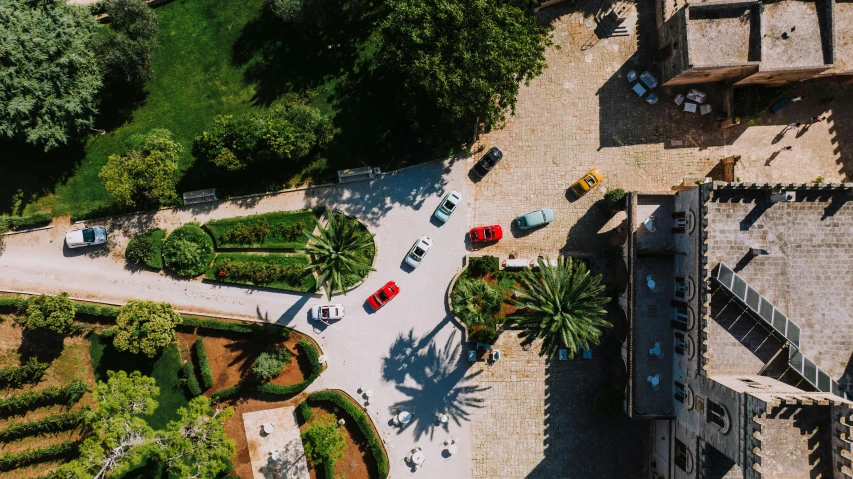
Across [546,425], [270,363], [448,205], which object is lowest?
[546,425]

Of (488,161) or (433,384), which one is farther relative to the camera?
(433,384)

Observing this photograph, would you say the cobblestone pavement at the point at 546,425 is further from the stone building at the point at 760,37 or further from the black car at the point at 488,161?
the stone building at the point at 760,37

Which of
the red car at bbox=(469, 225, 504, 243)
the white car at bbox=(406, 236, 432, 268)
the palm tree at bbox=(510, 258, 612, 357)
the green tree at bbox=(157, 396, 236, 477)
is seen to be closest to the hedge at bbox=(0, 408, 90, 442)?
the green tree at bbox=(157, 396, 236, 477)

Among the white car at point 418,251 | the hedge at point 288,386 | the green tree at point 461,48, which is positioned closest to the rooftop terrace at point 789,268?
the green tree at point 461,48

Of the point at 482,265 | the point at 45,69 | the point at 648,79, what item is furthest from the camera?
the point at 648,79

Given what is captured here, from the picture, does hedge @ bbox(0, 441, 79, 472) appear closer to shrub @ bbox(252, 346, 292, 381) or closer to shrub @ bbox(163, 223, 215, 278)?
shrub @ bbox(252, 346, 292, 381)

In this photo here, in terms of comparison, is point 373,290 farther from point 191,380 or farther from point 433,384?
point 191,380

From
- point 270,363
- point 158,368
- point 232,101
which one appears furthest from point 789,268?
point 158,368
